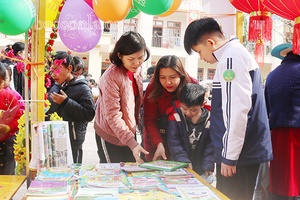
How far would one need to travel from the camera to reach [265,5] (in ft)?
7.56

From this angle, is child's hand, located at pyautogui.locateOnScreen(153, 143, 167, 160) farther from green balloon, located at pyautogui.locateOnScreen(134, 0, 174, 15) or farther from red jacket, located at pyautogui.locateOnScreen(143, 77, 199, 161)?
green balloon, located at pyautogui.locateOnScreen(134, 0, 174, 15)

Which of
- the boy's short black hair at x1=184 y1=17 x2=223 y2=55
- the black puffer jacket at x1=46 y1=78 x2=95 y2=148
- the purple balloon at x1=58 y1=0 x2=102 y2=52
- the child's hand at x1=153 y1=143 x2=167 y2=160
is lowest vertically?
the child's hand at x1=153 y1=143 x2=167 y2=160

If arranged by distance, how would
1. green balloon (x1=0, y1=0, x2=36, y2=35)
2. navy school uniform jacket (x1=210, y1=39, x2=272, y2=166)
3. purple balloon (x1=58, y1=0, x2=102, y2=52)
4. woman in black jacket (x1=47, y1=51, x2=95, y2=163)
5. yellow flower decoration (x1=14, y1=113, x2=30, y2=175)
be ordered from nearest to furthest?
navy school uniform jacket (x1=210, y1=39, x2=272, y2=166) < green balloon (x1=0, y1=0, x2=36, y2=35) < yellow flower decoration (x1=14, y1=113, x2=30, y2=175) < purple balloon (x1=58, y1=0, x2=102, y2=52) < woman in black jacket (x1=47, y1=51, x2=95, y2=163)

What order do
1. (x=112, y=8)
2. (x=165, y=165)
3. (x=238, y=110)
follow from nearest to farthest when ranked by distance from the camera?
(x=238, y=110)
(x=165, y=165)
(x=112, y=8)

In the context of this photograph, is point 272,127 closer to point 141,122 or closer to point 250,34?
point 250,34

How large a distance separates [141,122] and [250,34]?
3.65 feet

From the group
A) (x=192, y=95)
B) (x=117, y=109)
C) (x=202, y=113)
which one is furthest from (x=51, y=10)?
(x=202, y=113)

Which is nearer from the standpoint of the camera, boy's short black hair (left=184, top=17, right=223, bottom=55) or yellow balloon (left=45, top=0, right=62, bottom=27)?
boy's short black hair (left=184, top=17, right=223, bottom=55)

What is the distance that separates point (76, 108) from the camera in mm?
2887

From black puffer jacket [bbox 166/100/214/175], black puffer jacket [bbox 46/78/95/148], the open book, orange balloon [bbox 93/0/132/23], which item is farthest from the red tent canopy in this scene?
black puffer jacket [bbox 46/78/95/148]

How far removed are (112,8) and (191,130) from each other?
36.9 inches

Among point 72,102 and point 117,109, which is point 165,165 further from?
point 72,102

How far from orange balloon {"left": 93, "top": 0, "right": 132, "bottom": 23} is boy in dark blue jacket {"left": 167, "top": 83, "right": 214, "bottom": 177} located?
64 centimetres

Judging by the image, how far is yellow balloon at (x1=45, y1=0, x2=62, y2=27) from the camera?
7.57ft
